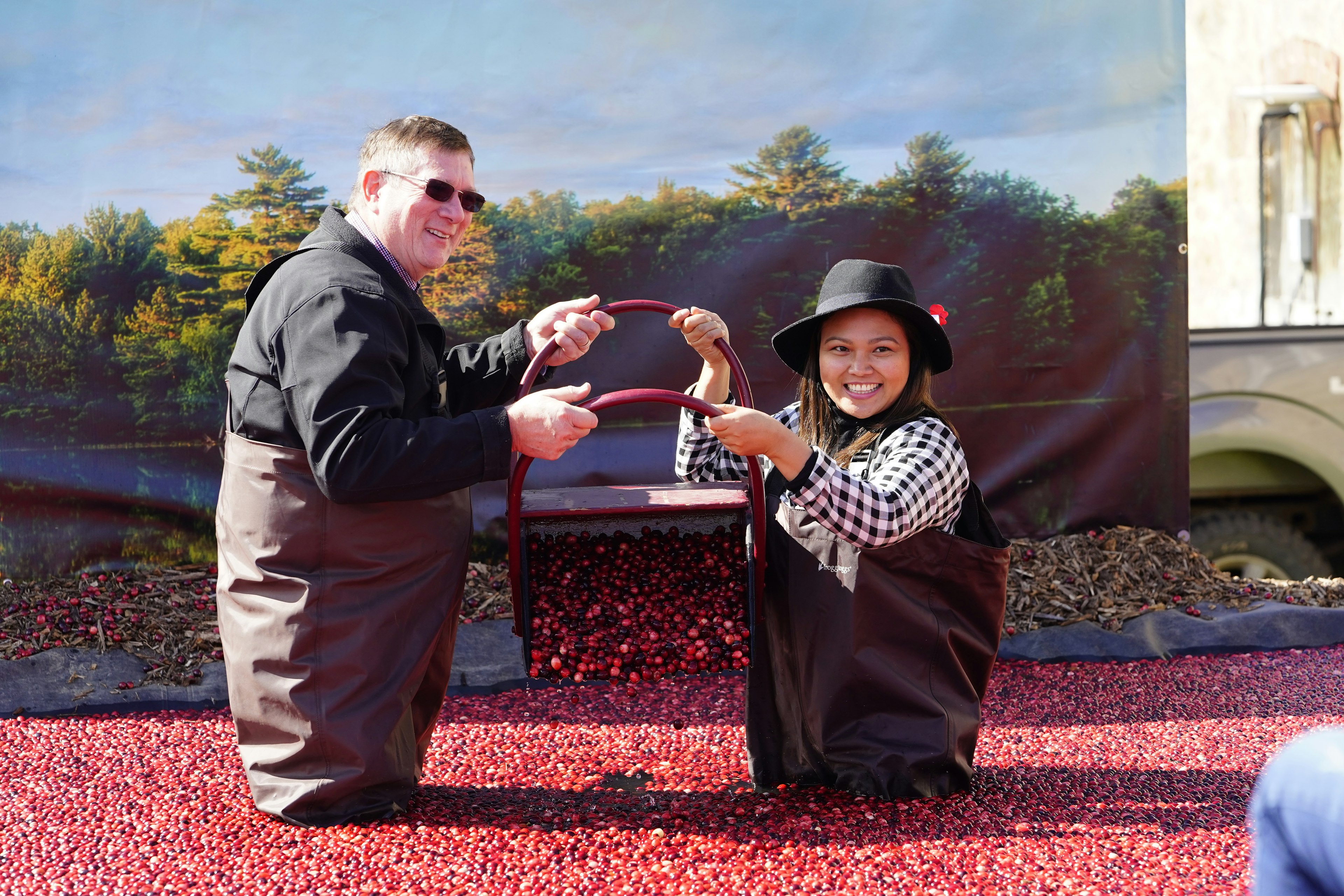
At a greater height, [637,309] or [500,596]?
[637,309]

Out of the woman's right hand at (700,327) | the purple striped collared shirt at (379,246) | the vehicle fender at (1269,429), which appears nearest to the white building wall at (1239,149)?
the vehicle fender at (1269,429)

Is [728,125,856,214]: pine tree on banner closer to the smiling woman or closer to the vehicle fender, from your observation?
the smiling woman

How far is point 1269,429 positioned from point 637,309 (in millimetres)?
4147

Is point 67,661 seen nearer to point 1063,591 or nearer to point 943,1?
point 1063,591

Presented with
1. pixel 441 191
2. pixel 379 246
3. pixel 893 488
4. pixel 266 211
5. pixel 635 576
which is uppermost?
pixel 266 211

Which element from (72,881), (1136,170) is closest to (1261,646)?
(1136,170)

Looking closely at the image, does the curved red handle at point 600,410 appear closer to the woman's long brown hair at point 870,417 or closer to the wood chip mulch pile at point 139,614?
the woman's long brown hair at point 870,417

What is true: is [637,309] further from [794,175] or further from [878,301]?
[794,175]

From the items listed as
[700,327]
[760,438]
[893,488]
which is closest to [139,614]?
[700,327]

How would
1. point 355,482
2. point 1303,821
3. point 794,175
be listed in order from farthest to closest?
point 794,175
point 355,482
point 1303,821

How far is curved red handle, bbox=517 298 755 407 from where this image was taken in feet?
7.89

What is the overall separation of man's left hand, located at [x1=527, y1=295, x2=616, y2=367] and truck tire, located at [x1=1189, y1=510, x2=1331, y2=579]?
4059 mm

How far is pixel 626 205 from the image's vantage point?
4.61 meters

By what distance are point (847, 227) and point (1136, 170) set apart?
140 centimetres
